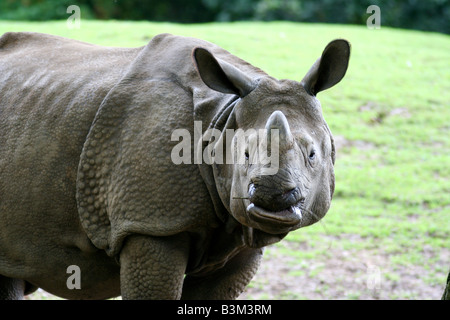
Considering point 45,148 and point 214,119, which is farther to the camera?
point 45,148

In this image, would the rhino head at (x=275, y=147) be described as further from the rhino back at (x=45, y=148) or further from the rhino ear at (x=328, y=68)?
the rhino back at (x=45, y=148)

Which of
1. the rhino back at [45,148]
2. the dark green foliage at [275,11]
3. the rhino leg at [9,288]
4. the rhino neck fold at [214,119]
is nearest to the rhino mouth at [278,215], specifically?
the rhino neck fold at [214,119]

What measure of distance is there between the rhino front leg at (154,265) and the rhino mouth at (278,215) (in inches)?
35.1

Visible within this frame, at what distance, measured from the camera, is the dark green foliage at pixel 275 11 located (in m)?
25.3

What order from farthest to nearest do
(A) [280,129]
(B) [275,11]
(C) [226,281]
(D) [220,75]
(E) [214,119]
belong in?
(B) [275,11], (C) [226,281], (E) [214,119], (D) [220,75], (A) [280,129]

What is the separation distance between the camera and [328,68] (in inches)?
177

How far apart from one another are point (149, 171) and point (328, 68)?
4.15 feet

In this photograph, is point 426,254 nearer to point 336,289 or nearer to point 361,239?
point 361,239

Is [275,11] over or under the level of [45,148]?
under

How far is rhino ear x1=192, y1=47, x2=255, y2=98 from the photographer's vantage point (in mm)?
4375

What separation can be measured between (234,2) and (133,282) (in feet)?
74.6

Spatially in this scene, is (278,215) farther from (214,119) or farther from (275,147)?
(214,119)

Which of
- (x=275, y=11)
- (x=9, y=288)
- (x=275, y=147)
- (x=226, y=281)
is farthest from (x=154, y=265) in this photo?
(x=275, y=11)

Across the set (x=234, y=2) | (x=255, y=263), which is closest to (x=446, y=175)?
(x=255, y=263)
